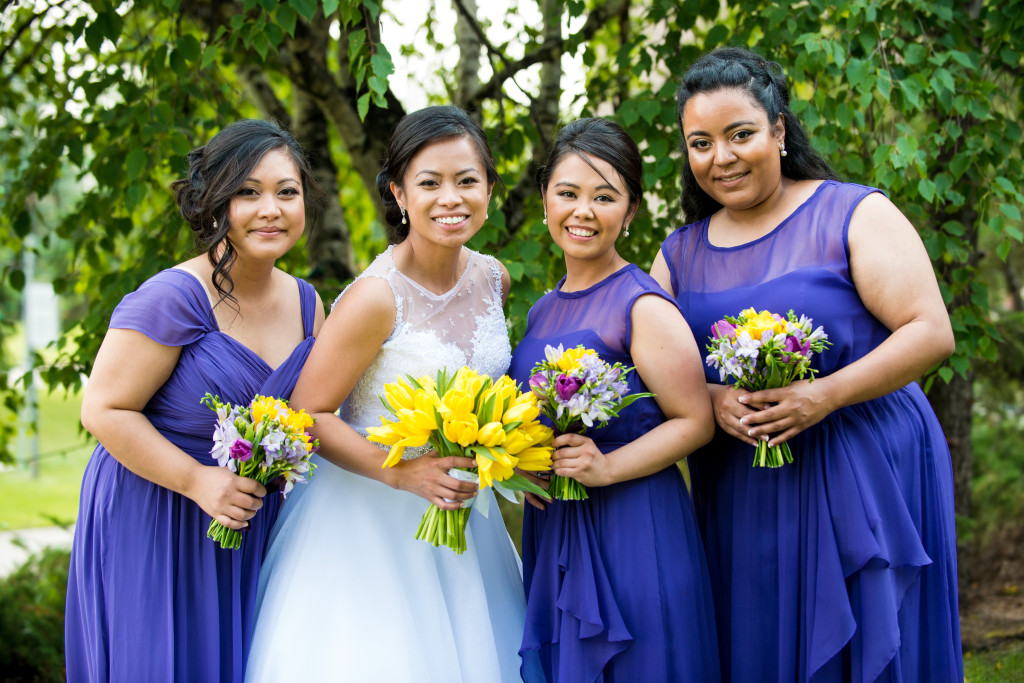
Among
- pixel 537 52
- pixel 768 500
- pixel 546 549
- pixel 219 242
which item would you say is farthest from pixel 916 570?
pixel 537 52

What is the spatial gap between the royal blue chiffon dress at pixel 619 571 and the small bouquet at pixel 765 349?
1.34 ft

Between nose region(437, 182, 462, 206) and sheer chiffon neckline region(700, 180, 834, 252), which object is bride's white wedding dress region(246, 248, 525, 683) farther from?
sheer chiffon neckline region(700, 180, 834, 252)

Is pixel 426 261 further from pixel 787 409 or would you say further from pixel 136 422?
pixel 787 409

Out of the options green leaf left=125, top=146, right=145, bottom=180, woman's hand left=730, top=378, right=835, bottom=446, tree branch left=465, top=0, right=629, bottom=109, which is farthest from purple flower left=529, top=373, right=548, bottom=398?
tree branch left=465, top=0, right=629, bottom=109

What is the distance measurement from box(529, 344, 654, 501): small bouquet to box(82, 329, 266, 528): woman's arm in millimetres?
Result: 973

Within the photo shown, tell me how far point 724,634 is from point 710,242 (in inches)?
56.2

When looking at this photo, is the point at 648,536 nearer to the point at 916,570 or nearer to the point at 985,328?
the point at 916,570

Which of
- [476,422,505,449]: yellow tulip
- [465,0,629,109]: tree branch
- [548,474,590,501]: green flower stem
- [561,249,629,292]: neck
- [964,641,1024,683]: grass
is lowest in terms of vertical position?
[964,641,1024,683]: grass

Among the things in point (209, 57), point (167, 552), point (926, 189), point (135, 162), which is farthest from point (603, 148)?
point (135, 162)

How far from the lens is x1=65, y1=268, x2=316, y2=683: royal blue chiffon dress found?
8.94 feet

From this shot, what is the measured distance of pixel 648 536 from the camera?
8.98 ft

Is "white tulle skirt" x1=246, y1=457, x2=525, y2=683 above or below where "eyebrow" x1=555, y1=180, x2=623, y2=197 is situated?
below

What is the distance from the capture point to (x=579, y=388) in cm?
249

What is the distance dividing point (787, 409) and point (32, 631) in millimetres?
5107
